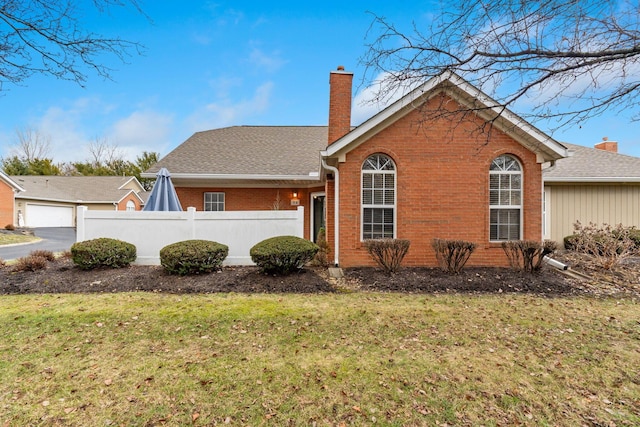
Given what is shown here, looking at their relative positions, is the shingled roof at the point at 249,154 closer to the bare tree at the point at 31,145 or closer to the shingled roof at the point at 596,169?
the shingled roof at the point at 596,169

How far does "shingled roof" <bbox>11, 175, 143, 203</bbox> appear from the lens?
28188 mm

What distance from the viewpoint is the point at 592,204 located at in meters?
11.4

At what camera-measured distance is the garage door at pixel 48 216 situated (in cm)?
2666

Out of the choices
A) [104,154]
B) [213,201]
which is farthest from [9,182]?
[104,154]

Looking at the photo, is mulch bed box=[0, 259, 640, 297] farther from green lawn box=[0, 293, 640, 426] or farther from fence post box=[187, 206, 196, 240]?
fence post box=[187, 206, 196, 240]

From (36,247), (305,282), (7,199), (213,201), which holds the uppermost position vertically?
(7,199)

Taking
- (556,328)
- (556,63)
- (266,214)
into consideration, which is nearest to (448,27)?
(556,63)

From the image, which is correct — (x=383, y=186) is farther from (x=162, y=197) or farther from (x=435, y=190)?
(x=162, y=197)

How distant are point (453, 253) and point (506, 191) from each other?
97.6 inches

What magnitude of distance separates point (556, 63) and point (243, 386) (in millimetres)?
4839

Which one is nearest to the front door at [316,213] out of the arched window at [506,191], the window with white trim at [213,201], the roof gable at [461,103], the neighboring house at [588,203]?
the window with white trim at [213,201]

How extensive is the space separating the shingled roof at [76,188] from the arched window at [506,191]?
33.8 metres

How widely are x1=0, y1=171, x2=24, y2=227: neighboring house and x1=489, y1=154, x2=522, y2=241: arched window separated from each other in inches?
1265

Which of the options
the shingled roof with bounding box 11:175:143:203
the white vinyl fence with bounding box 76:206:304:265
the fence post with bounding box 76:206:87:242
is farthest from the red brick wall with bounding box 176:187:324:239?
the shingled roof with bounding box 11:175:143:203
